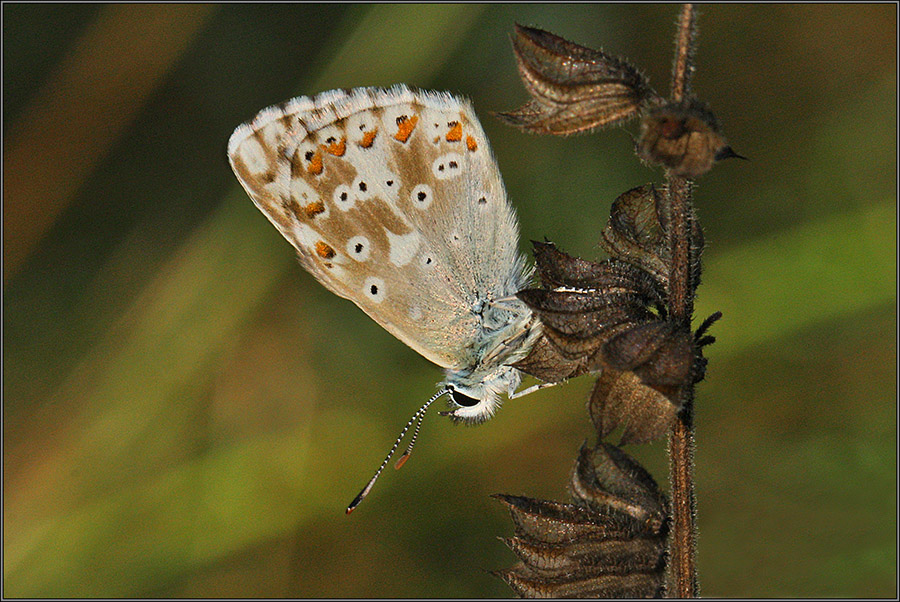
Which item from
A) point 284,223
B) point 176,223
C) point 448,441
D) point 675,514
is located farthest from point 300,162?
point 176,223

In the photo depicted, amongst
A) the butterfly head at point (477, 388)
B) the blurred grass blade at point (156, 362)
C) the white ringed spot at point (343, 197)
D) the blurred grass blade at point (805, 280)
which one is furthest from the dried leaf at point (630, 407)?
the blurred grass blade at point (156, 362)

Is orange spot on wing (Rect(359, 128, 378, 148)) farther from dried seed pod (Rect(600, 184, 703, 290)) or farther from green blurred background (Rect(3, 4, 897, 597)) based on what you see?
green blurred background (Rect(3, 4, 897, 597))

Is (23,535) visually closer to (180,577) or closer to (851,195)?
(180,577)

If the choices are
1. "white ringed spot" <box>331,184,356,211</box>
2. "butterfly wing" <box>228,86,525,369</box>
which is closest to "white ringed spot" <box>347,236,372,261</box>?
"butterfly wing" <box>228,86,525,369</box>

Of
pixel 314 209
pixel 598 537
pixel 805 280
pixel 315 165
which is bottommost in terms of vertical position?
pixel 598 537

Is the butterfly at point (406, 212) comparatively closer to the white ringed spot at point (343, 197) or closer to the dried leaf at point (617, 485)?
the white ringed spot at point (343, 197)

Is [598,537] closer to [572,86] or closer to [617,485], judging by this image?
[617,485]

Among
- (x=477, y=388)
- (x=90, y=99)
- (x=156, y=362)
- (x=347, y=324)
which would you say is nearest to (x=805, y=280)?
(x=477, y=388)

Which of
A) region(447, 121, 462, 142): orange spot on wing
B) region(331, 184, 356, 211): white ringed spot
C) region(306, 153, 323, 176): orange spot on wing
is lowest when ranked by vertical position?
region(331, 184, 356, 211): white ringed spot
